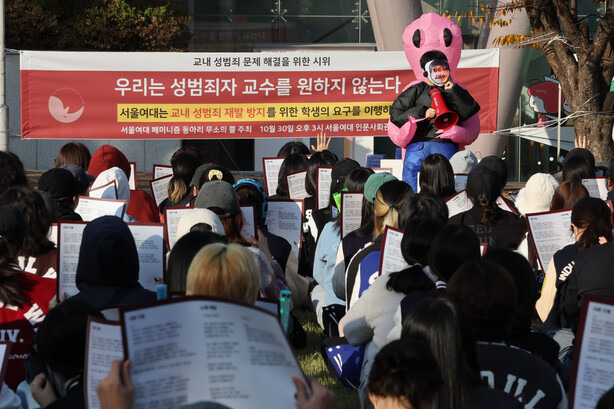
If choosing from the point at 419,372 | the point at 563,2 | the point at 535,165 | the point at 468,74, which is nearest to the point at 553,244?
the point at 419,372

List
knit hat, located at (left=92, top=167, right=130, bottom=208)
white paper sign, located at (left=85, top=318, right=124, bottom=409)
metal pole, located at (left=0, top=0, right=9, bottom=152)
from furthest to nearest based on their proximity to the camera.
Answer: metal pole, located at (left=0, top=0, right=9, bottom=152)
knit hat, located at (left=92, top=167, right=130, bottom=208)
white paper sign, located at (left=85, top=318, right=124, bottom=409)

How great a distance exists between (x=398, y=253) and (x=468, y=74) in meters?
7.40

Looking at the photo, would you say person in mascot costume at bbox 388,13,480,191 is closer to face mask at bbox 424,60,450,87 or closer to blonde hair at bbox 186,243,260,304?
face mask at bbox 424,60,450,87

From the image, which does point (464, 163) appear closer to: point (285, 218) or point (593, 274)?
point (285, 218)

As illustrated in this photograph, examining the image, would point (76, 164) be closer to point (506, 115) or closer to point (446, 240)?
point (446, 240)

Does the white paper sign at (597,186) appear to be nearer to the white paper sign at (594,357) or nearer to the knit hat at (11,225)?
the knit hat at (11,225)

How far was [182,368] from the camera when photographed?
2.18 meters

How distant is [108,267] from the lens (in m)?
4.19

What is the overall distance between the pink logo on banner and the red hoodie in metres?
2.67

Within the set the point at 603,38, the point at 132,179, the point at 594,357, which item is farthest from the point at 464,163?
the point at 594,357

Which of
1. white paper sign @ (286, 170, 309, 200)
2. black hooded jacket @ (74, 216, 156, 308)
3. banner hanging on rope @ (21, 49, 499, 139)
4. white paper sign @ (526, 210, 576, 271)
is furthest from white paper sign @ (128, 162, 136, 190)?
black hooded jacket @ (74, 216, 156, 308)

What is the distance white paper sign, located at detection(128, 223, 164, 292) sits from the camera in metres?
5.18

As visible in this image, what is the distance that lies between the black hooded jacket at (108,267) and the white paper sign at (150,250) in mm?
914

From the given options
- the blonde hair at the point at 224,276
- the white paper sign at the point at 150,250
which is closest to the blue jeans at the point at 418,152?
the white paper sign at the point at 150,250
